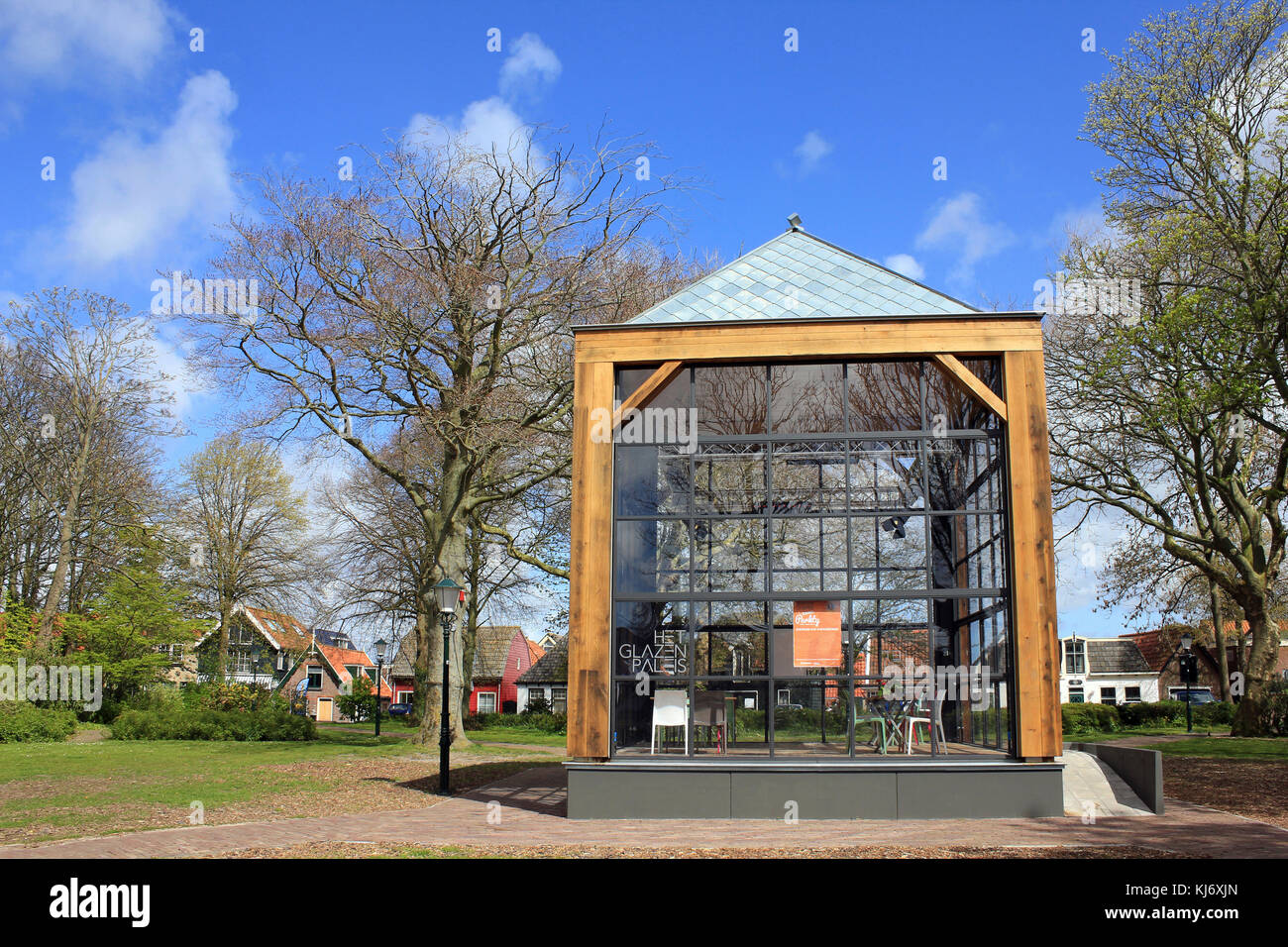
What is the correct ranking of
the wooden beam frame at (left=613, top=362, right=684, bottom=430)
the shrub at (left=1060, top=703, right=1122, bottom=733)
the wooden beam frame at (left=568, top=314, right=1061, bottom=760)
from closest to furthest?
the wooden beam frame at (left=568, top=314, right=1061, bottom=760) → the wooden beam frame at (left=613, top=362, right=684, bottom=430) → the shrub at (left=1060, top=703, right=1122, bottom=733)

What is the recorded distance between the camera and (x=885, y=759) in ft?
38.9

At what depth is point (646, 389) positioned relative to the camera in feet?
42.3

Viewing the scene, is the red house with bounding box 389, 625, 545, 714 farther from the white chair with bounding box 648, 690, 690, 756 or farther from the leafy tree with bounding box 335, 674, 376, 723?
the white chair with bounding box 648, 690, 690, 756

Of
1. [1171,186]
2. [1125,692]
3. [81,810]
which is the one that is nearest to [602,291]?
[1171,186]

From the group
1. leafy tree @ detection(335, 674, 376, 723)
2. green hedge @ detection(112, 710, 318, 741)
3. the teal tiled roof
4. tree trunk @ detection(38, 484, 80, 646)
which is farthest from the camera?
leafy tree @ detection(335, 674, 376, 723)

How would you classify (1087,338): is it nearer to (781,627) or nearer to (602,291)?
(602,291)

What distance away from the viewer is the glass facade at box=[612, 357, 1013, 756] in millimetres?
Answer: 12289

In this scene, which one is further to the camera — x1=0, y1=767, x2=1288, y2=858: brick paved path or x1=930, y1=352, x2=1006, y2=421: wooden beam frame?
x1=930, y1=352, x2=1006, y2=421: wooden beam frame

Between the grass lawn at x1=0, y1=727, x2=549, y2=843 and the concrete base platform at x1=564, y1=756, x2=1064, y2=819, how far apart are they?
11.7ft

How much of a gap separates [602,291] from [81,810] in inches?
576

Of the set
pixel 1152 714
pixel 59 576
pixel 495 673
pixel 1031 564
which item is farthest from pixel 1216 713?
pixel 59 576

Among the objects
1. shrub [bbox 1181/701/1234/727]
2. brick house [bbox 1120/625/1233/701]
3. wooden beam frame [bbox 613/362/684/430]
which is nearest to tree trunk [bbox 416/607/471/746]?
wooden beam frame [bbox 613/362/684/430]

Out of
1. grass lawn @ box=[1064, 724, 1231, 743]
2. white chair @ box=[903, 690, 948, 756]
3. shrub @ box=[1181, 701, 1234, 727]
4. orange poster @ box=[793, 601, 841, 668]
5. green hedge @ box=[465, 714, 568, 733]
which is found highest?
orange poster @ box=[793, 601, 841, 668]

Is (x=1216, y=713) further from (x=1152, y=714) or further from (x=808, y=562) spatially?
(x=808, y=562)
